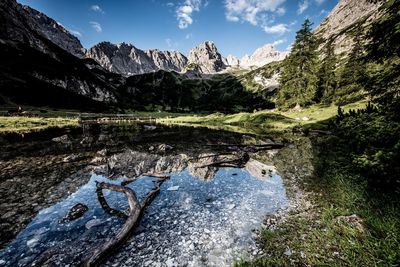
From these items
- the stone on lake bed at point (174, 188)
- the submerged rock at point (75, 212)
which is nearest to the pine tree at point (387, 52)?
the stone on lake bed at point (174, 188)

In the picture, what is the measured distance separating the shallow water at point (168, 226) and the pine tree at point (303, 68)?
55.1m

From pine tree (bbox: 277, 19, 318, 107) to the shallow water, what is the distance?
5514cm

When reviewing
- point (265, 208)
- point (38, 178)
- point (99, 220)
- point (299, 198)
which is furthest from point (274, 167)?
point (38, 178)

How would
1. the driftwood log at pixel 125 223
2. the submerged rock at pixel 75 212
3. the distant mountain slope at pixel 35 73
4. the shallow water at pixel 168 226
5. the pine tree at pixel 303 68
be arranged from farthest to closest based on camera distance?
the distant mountain slope at pixel 35 73
the pine tree at pixel 303 68
the submerged rock at pixel 75 212
the shallow water at pixel 168 226
the driftwood log at pixel 125 223

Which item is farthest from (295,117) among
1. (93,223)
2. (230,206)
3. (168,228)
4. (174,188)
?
(93,223)

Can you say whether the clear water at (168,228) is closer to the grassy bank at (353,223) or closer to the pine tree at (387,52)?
the grassy bank at (353,223)

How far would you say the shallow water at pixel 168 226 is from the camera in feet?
23.4

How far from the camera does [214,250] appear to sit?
24.6 feet

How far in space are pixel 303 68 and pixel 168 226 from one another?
66843 mm

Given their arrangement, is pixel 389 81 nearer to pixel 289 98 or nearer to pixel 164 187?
pixel 164 187

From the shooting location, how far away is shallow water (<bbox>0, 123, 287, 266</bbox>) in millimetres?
7141

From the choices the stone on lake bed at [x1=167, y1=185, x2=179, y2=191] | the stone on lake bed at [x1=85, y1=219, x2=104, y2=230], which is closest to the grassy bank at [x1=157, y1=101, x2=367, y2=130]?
the stone on lake bed at [x1=167, y1=185, x2=179, y2=191]

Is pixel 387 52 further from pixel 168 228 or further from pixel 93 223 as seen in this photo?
pixel 93 223

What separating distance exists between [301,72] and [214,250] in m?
66.7
